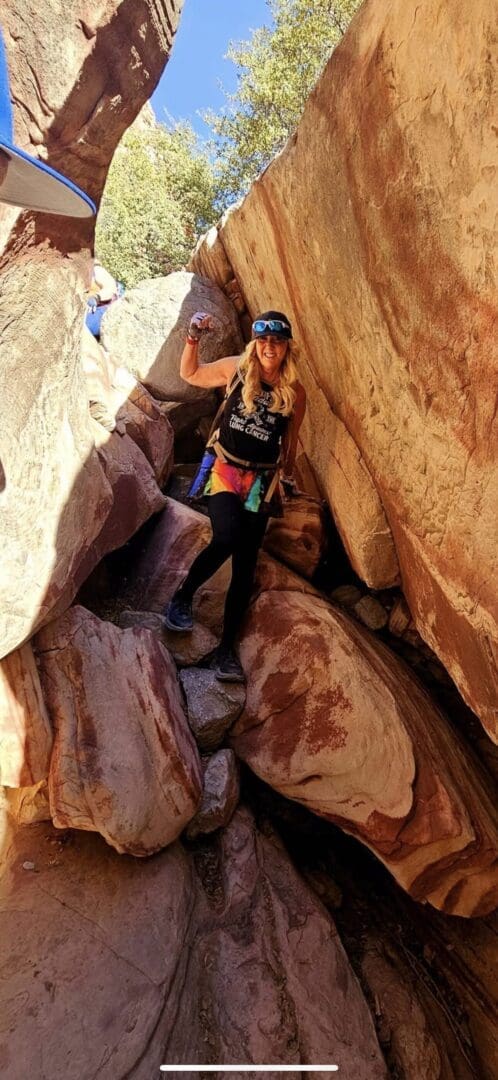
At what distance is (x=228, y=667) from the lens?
4082mm

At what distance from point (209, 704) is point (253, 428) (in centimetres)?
205

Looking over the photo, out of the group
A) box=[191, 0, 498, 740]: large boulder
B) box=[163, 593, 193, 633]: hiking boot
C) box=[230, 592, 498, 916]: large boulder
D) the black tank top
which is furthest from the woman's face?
box=[230, 592, 498, 916]: large boulder

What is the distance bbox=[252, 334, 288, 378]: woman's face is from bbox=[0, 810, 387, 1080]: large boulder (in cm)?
332

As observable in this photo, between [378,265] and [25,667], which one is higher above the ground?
[378,265]

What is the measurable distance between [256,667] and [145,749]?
111 centimetres

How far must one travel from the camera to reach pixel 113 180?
13633 mm

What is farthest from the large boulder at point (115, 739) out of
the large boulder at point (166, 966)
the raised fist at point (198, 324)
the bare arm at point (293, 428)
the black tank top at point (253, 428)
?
the raised fist at point (198, 324)

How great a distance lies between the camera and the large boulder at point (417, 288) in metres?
2.37

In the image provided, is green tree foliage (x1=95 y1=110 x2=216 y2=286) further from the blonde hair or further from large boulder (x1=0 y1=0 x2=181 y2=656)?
large boulder (x1=0 y1=0 x2=181 y2=656)

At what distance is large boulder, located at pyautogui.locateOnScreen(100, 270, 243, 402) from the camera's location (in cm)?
697

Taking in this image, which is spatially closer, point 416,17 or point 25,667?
point 416,17

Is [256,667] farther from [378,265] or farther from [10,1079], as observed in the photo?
[378,265]

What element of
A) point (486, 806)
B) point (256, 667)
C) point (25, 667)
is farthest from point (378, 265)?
point (486, 806)

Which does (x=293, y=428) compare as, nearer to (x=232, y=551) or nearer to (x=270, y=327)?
(x=270, y=327)
